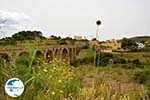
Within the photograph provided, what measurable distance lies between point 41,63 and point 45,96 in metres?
1.50

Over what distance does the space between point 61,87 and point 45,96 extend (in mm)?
955

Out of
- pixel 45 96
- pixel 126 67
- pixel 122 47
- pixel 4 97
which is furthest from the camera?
pixel 122 47

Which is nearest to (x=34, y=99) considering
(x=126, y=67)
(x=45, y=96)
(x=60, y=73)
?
(x=45, y=96)

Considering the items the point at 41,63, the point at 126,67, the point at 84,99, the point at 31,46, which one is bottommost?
the point at 126,67

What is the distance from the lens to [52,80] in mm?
3844

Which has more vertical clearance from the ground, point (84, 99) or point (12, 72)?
point (12, 72)

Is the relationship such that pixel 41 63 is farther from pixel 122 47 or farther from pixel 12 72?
pixel 122 47

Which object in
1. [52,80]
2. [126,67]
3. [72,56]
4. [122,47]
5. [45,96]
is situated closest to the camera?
[45,96]

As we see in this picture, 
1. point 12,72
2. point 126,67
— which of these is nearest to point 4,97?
point 12,72

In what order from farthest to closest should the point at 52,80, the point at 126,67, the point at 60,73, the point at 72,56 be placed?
the point at 72,56, the point at 126,67, the point at 60,73, the point at 52,80

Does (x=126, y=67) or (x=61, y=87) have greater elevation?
(x=61, y=87)

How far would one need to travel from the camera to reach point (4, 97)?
2.90 m

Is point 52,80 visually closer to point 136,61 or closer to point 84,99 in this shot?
point 84,99

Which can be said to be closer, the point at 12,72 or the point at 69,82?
the point at 12,72
